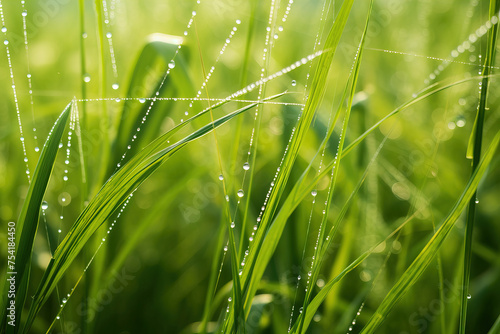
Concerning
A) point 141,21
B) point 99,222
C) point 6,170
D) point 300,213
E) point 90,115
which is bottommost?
point 99,222

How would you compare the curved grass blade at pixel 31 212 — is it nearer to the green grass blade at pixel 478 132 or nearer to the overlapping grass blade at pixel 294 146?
the overlapping grass blade at pixel 294 146

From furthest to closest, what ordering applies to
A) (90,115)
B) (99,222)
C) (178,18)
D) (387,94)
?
(178,18)
(387,94)
(90,115)
(99,222)

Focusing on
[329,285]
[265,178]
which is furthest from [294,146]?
[265,178]

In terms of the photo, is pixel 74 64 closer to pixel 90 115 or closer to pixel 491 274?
pixel 90 115

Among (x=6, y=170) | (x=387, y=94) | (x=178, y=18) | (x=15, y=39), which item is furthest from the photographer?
(x=178, y=18)

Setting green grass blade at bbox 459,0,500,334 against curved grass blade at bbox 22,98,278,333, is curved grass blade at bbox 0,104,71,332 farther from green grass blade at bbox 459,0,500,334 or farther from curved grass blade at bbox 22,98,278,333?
green grass blade at bbox 459,0,500,334

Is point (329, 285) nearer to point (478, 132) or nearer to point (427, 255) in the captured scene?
point (427, 255)

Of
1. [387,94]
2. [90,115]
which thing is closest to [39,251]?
[90,115]
